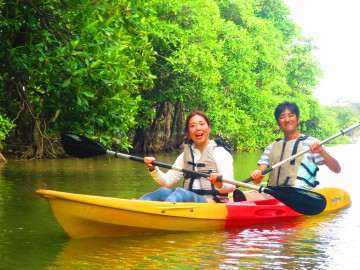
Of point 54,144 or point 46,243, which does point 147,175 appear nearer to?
point 54,144

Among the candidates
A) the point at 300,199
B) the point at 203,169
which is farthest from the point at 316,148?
the point at 203,169

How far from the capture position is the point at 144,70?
11469 millimetres

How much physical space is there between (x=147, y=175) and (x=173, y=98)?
7547 millimetres

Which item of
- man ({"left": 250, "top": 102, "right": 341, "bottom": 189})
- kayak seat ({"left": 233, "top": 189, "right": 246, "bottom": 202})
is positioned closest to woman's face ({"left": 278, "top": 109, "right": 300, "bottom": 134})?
man ({"left": 250, "top": 102, "right": 341, "bottom": 189})

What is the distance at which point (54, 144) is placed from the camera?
19562 mm


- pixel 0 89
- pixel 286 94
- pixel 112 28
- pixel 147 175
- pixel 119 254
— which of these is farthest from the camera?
pixel 286 94

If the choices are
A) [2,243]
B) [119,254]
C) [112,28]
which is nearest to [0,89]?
[112,28]

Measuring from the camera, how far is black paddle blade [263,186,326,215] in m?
7.08

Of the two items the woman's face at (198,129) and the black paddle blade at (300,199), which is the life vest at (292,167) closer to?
the black paddle blade at (300,199)

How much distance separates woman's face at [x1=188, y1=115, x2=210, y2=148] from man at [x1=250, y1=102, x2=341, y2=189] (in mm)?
1385

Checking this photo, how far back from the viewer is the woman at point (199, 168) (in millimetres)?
6941

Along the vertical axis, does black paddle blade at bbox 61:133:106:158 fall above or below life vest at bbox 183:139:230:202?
above

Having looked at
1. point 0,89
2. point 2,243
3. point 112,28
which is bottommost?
point 2,243

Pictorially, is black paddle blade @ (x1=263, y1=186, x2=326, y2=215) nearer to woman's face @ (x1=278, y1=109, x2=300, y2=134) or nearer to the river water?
the river water
